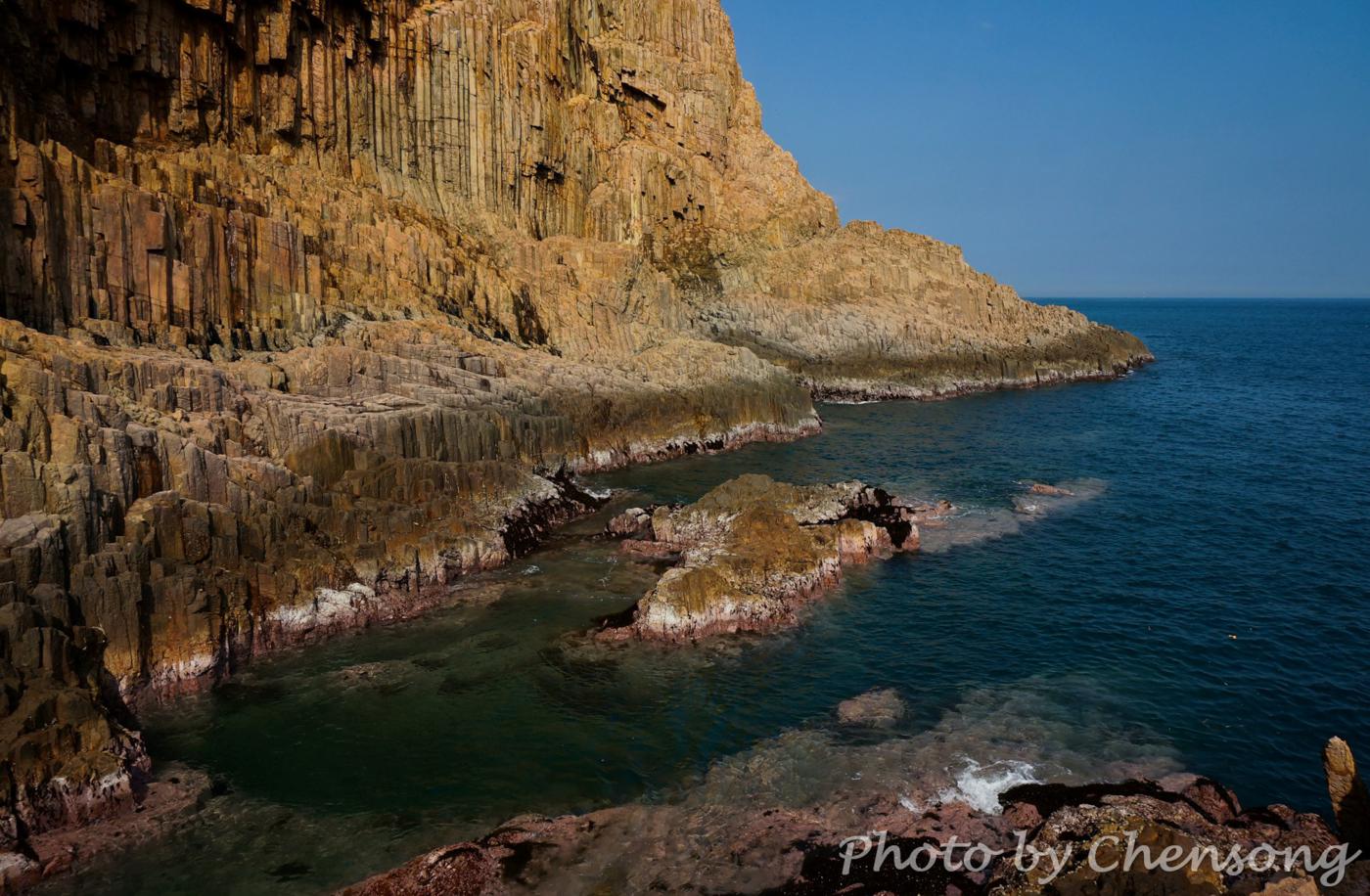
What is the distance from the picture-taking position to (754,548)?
3178 cm

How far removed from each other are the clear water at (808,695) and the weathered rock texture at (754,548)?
1.11 meters

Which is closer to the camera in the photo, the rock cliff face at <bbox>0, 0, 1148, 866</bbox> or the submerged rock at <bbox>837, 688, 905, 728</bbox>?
the submerged rock at <bbox>837, 688, 905, 728</bbox>

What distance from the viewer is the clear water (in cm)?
1953

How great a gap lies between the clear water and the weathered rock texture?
1114 millimetres

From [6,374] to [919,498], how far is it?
121ft

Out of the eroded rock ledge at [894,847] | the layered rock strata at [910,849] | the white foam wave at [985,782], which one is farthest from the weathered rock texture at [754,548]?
the white foam wave at [985,782]

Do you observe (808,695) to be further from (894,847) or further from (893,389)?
(893,389)

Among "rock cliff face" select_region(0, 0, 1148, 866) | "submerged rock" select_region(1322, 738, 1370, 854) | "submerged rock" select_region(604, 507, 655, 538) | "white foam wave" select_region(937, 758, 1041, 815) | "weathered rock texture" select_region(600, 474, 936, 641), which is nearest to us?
"submerged rock" select_region(1322, 738, 1370, 854)

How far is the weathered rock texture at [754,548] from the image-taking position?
92.4 feet

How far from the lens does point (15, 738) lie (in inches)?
701

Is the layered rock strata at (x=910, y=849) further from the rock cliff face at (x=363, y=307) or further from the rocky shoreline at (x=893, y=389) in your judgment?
the rocky shoreline at (x=893, y=389)

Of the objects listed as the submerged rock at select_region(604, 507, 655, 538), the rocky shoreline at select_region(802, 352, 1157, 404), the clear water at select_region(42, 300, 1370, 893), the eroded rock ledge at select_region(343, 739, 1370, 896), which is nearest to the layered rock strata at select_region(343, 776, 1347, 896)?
the eroded rock ledge at select_region(343, 739, 1370, 896)

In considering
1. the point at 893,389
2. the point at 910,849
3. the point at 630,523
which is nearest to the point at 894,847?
the point at 910,849

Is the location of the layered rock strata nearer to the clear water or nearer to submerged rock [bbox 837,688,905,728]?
the clear water
